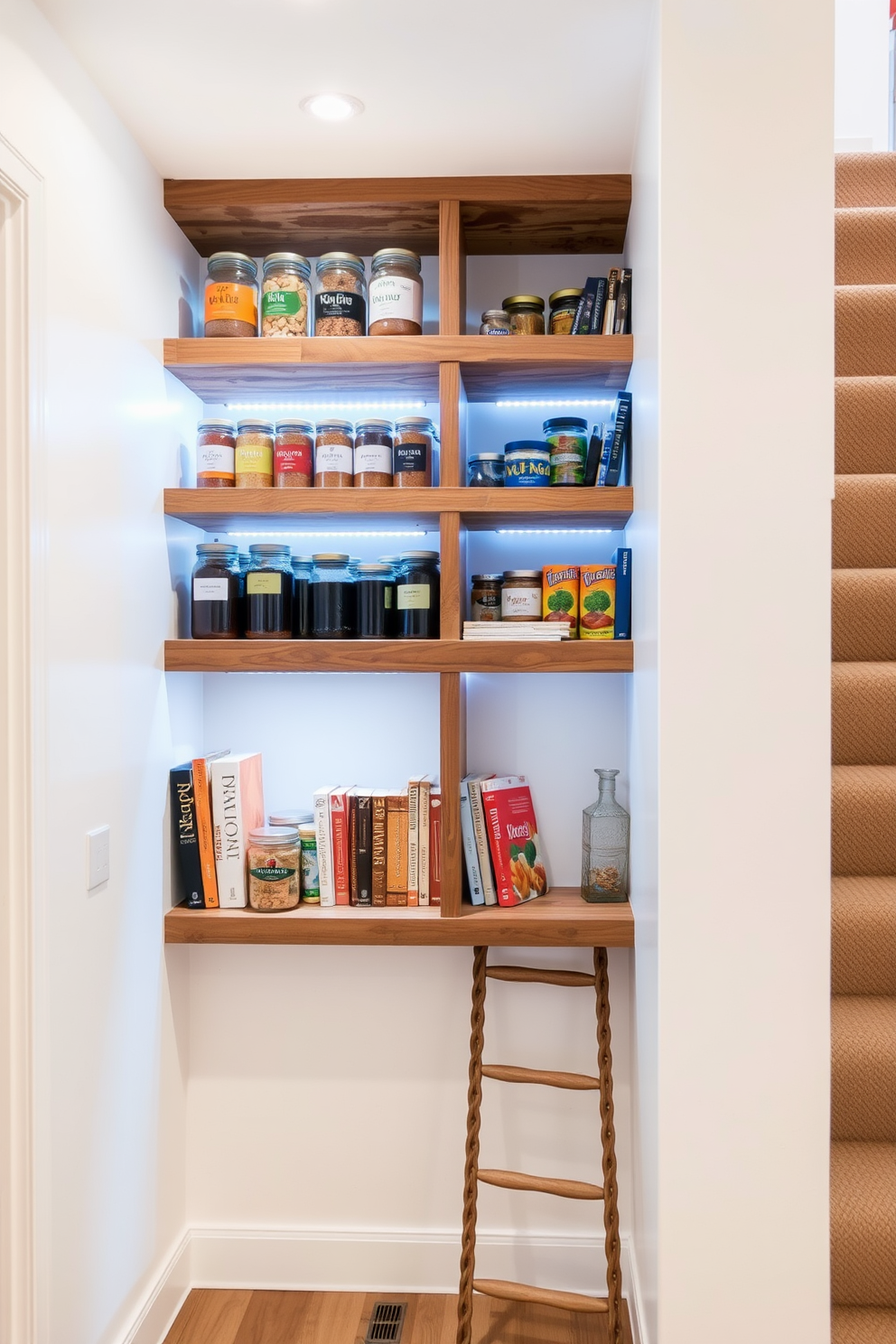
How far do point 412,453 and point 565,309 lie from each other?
456 mm

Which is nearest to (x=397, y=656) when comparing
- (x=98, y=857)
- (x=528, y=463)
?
(x=528, y=463)

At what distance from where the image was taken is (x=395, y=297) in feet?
6.95

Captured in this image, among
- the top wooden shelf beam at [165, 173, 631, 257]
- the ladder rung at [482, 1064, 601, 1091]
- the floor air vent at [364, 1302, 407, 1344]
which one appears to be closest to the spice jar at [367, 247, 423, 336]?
the top wooden shelf beam at [165, 173, 631, 257]

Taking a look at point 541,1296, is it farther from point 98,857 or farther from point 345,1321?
point 98,857

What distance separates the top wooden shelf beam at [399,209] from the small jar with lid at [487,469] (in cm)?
52

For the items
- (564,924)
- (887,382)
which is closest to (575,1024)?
(564,924)

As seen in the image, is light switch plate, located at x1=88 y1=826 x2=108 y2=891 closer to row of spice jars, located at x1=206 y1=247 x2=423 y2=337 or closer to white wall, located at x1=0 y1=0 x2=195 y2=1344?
white wall, located at x1=0 y1=0 x2=195 y2=1344

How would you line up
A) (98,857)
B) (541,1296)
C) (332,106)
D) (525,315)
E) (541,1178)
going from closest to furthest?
(98,857) < (332,106) < (541,1296) < (541,1178) < (525,315)

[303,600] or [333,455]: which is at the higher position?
[333,455]

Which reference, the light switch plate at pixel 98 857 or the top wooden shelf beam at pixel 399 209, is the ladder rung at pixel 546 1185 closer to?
the light switch plate at pixel 98 857

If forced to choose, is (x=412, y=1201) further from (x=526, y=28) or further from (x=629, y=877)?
(x=526, y=28)

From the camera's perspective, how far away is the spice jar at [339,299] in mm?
2129

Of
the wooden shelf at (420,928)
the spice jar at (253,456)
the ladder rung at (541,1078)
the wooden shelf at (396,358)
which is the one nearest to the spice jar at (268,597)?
the spice jar at (253,456)

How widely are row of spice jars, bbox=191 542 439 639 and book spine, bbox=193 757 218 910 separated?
29 cm
